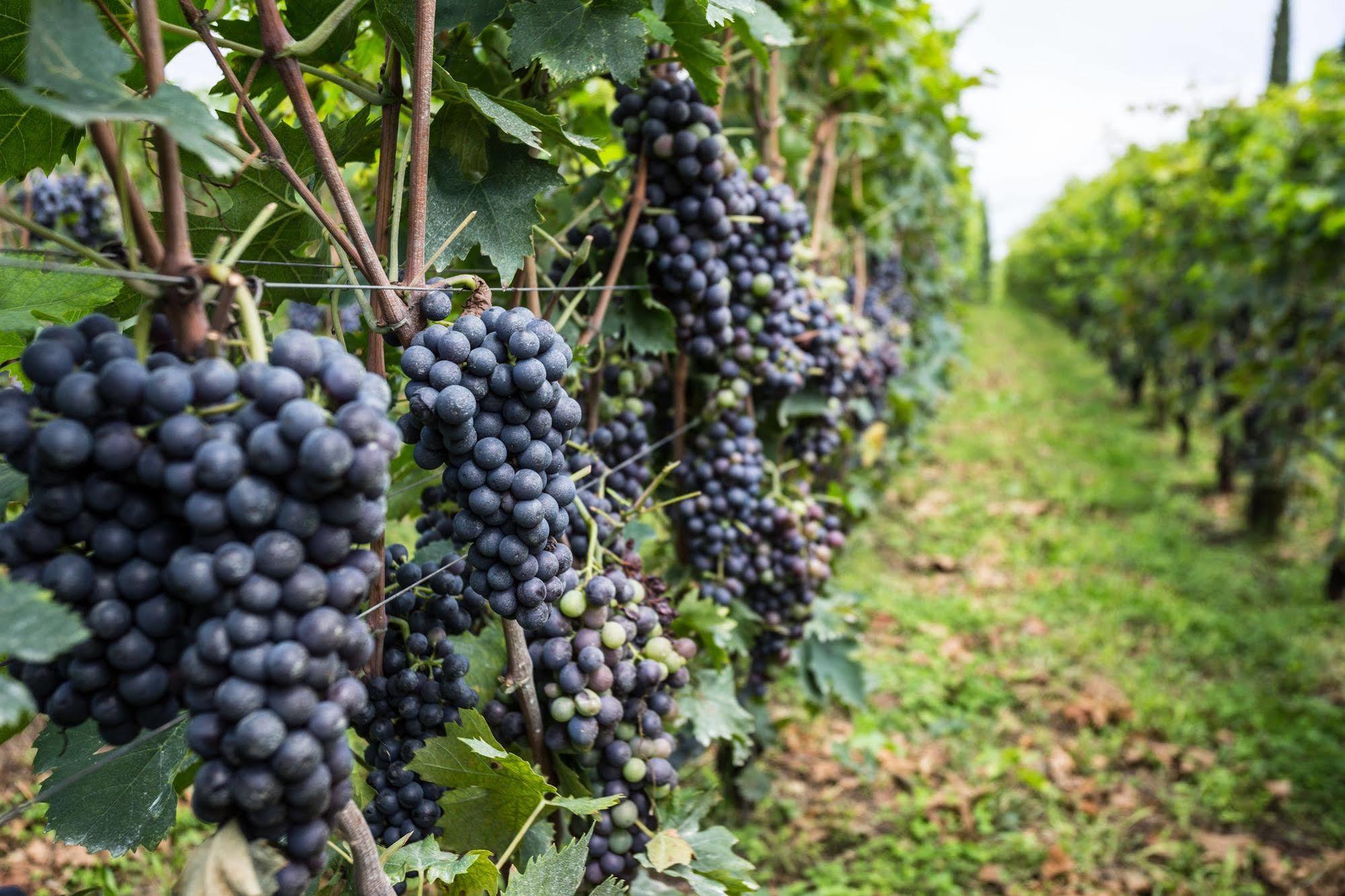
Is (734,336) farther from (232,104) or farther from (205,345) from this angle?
(205,345)

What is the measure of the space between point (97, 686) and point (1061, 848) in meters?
3.82

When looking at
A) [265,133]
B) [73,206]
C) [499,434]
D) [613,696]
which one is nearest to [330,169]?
[265,133]

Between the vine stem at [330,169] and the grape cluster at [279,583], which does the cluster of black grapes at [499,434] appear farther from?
the grape cluster at [279,583]

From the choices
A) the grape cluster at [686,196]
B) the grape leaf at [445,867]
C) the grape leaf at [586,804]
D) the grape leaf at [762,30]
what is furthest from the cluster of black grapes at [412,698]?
the grape leaf at [762,30]

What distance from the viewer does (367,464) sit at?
2.74ft

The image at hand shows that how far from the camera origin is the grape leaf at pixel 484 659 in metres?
1.60

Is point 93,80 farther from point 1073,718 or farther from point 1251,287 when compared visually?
point 1251,287

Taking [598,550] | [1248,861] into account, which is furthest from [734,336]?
[1248,861]

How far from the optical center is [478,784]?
1.40 m

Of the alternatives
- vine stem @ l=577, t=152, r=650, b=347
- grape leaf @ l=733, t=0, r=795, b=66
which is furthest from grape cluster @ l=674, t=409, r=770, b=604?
grape leaf @ l=733, t=0, r=795, b=66

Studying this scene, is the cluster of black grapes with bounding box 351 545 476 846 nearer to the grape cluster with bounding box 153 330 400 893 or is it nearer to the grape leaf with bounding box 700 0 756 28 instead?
the grape cluster with bounding box 153 330 400 893

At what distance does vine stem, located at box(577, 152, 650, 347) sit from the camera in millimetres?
1952

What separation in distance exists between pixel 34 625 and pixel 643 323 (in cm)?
156

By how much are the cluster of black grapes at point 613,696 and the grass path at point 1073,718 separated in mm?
2010
